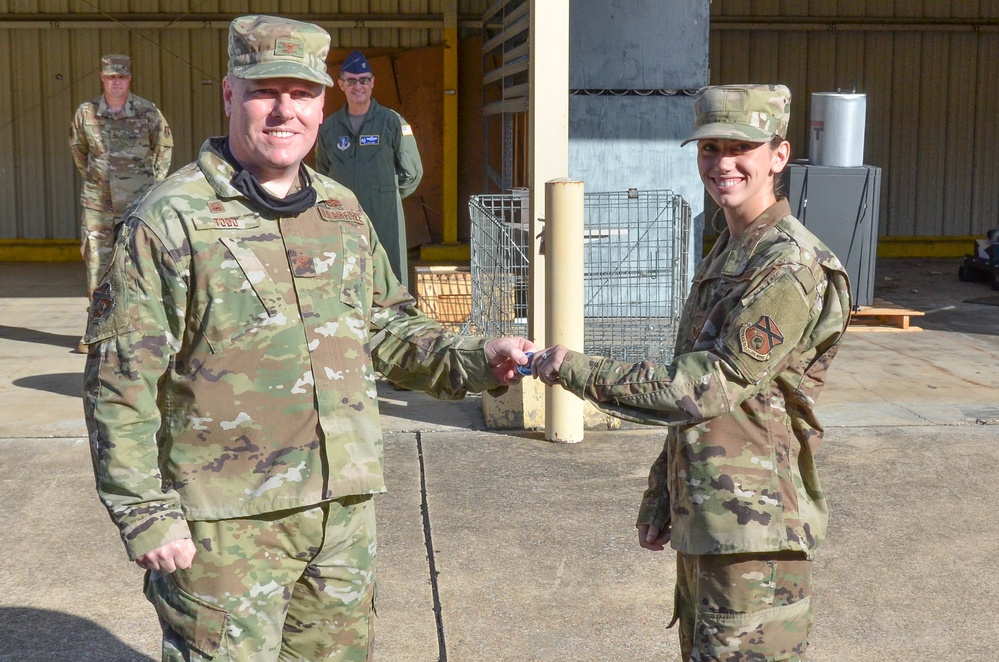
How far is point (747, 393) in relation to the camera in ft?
8.67

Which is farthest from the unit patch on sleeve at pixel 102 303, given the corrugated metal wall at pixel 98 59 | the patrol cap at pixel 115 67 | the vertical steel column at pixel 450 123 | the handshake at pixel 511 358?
the corrugated metal wall at pixel 98 59

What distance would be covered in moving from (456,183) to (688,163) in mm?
5402

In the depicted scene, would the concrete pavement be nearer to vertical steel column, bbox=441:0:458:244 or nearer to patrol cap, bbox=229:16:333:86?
patrol cap, bbox=229:16:333:86

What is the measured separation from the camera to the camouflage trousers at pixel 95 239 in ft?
28.4

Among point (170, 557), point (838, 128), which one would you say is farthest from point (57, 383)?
point (838, 128)

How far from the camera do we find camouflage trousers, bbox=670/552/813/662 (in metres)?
2.69

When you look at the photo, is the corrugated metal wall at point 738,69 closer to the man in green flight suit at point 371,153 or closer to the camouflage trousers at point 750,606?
the man in green flight suit at point 371,153

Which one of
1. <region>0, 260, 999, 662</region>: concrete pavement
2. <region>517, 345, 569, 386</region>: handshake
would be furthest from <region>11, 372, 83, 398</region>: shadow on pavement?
<region>517, 345, 569, 386</region>: handshake

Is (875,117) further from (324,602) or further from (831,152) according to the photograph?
(324,602)

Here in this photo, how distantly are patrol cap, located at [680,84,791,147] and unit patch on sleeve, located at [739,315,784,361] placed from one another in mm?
443

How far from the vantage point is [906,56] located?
1464cm

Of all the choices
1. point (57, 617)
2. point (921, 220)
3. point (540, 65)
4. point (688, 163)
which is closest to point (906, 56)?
point (921, 220)

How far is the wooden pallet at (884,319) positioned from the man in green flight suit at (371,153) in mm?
4101

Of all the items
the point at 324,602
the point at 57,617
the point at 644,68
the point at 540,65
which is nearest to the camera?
the point at 324,602
